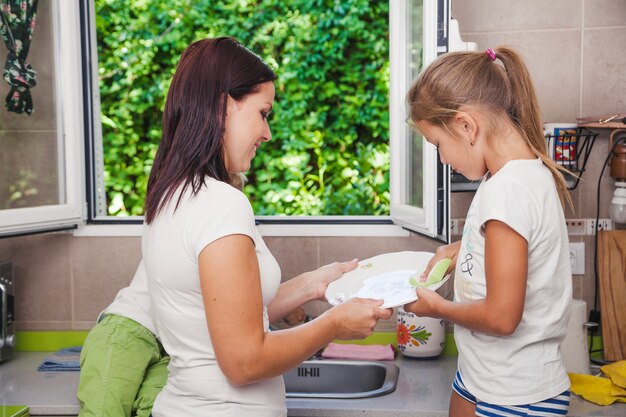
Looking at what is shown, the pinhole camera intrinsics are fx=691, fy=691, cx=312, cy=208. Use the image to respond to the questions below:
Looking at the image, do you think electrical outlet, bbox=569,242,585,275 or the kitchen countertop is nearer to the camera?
the kitchen countertop

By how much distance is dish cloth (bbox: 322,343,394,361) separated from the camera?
2037 mm

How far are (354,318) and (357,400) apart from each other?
545mm

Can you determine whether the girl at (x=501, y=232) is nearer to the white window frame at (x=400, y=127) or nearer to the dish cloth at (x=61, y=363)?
the white window frame at (x=400, y=127)

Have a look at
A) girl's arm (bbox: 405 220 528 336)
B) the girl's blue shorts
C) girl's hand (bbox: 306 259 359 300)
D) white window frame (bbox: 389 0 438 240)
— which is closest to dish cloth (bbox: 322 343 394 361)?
white window frame (bbox: 389 0 438 240)

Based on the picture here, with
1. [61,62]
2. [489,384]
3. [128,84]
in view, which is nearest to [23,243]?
[61,62]

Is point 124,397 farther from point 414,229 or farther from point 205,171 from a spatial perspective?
point 414,229

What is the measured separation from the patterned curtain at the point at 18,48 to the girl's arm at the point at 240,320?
1228 mm

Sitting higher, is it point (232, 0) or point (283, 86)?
point (232, 0)

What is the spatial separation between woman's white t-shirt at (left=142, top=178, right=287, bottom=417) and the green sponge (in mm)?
316

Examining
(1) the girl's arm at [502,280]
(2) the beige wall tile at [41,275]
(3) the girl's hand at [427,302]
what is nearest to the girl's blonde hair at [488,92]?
(1) the girl's arm at [502,280]

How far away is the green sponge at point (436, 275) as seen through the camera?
1352mm

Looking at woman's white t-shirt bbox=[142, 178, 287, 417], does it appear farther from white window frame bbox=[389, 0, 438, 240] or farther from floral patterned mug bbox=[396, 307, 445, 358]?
floral patterned mug bbox=[396, 307, 445, 358]

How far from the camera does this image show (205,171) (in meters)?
1.14

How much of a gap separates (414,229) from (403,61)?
53 cm
